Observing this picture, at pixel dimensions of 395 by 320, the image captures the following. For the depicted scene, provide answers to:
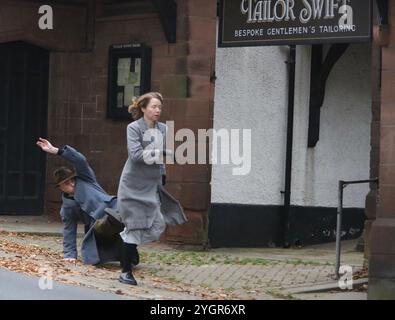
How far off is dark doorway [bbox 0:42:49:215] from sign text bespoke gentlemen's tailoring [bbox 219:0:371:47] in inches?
133

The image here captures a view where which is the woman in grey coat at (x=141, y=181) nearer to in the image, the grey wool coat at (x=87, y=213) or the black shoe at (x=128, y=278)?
the black shoe at (x=128, y=278)

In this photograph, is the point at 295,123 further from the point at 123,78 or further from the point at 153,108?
A: the point at 153,108

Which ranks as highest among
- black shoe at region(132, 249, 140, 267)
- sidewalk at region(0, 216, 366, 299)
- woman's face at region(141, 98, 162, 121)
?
woman's face at region(141, 98, 162, 121)

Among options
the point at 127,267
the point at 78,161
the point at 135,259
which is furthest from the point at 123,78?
the point at 127,267

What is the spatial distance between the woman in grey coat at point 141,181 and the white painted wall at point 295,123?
3581mm

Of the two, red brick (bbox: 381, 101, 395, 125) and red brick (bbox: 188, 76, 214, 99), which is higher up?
red brick (bbox: 188, 76, 214, 99)

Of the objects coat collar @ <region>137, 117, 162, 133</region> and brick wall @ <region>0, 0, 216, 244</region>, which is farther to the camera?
brick wall @ <region>0, 0, 216, 244</region>

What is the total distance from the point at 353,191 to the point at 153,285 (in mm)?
6284

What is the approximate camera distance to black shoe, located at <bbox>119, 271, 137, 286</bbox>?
8992 millimetres

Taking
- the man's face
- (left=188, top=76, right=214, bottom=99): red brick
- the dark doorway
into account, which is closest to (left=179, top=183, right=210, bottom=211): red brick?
(left=188, top=76, right=214, bottom=99): red brick

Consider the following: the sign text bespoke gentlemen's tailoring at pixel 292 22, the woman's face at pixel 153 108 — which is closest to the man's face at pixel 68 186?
the woman's face at pixel 153 108

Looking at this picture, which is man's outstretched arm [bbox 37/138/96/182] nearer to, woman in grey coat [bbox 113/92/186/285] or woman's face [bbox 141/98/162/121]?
woman in grey coat [bbox 113/92/186/285]

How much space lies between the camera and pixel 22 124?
1387 centimetres
